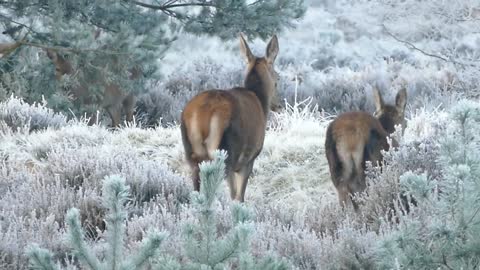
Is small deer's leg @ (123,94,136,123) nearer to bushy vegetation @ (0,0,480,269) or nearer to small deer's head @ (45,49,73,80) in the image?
bushy vegetation @ (0,0,480,269)

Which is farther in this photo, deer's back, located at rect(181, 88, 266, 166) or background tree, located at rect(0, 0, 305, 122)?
background tree, located at rect(0, 0, 305, 122)

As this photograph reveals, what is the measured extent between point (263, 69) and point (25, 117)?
414 centimetres

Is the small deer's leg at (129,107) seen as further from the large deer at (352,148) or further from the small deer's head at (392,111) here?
the large deer at (352,148)

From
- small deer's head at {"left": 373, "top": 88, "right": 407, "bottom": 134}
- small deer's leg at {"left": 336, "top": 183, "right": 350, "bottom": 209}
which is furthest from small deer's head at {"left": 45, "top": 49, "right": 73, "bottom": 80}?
small deer's leg at {"left": 336, "top": 183, "right": 350, "bottom": 209}

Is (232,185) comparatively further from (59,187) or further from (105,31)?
(105,31)

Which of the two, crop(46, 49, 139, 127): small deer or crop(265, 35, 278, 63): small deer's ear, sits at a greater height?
crop(265, 35, 278, 63): small deer's ear

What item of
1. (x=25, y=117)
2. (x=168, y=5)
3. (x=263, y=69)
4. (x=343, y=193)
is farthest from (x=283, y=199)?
(x=25, y=117)

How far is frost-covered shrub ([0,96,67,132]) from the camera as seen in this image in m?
11.4

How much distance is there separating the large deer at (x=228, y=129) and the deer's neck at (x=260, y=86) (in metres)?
0.30

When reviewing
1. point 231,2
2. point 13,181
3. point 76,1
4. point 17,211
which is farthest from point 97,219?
point 231,2

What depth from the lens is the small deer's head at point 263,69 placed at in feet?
28.6

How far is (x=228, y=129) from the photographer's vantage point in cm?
721

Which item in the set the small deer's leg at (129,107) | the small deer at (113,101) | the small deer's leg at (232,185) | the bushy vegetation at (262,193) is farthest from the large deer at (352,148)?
the small deer's leg at (129,107)

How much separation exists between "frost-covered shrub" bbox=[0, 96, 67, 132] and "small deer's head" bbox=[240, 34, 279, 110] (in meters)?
3.53
